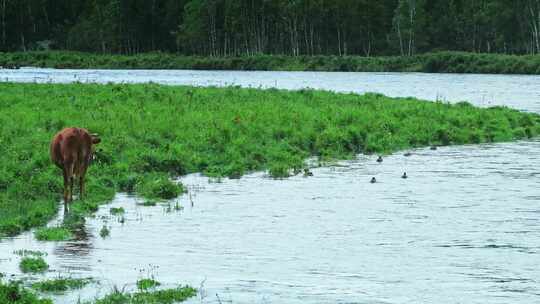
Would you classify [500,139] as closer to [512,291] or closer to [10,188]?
[10,188]

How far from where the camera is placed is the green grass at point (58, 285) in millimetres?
14976

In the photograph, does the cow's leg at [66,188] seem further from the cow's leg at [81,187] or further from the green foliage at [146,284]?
the green foliage at [146,284]

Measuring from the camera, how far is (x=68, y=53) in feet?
510

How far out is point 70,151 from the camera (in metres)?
21.5

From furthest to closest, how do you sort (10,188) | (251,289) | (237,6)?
(237,6)
(10,188)
(251,289)

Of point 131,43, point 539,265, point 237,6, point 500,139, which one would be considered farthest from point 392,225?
point 131,43

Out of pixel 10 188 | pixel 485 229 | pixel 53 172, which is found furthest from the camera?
pixel 53 172

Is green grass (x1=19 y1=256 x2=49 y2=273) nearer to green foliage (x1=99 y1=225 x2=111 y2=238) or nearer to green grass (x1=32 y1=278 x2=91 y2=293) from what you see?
green grass (x1=32 y1=278 x2=91 y2=293)

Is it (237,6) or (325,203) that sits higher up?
(237,6)

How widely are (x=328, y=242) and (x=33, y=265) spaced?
5.60 meters

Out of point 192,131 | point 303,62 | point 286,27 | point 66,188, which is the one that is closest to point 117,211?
point 66,188

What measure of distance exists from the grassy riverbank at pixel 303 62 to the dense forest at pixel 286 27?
8.78 meters

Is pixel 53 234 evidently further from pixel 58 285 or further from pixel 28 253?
pixel 58 285

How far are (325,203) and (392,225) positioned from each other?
324 cm
